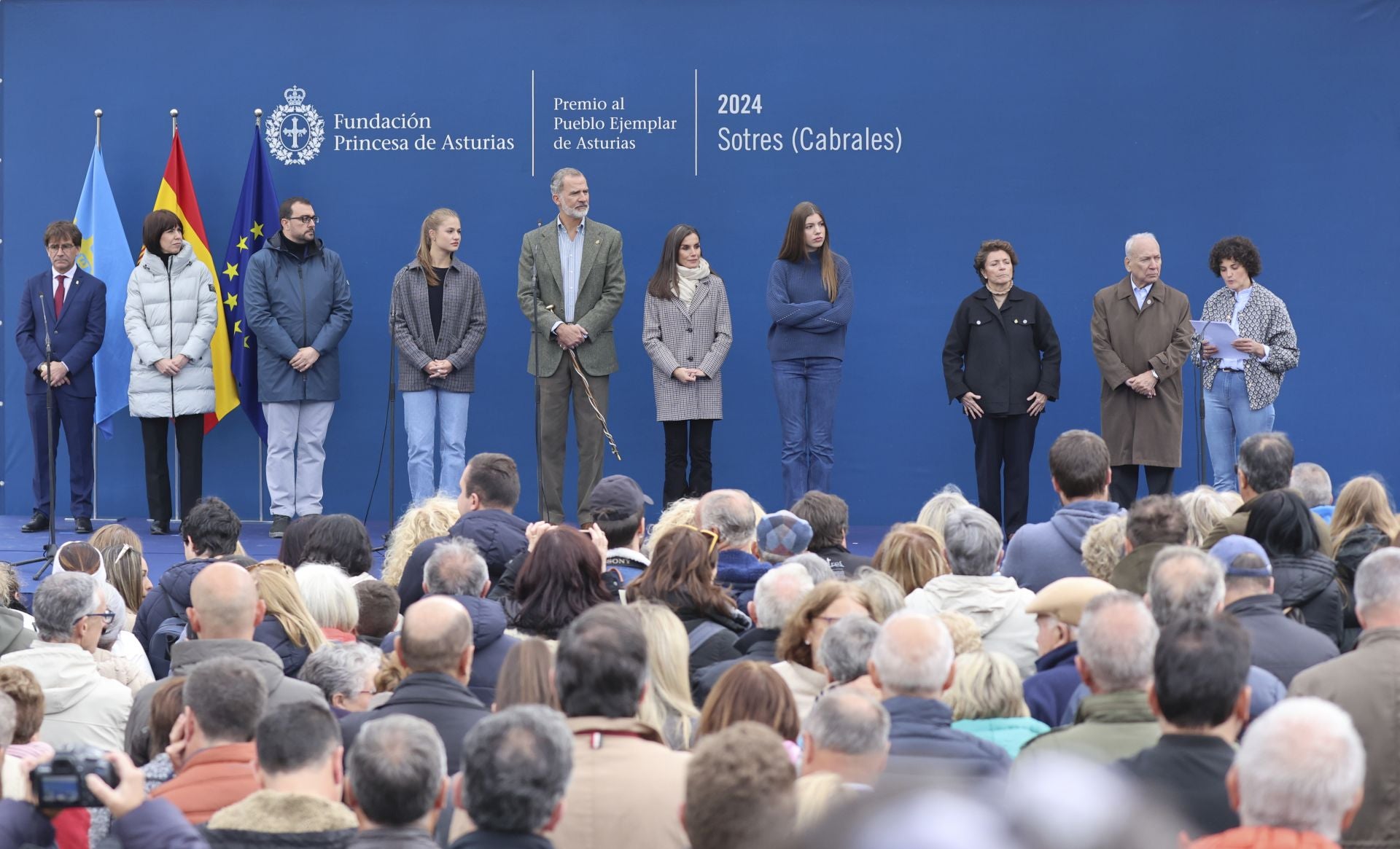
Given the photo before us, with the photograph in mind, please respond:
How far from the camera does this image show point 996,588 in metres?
4.30

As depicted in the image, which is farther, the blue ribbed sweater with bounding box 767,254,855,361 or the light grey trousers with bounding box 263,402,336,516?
the light grey trousers with bounding box 263,402,336,516

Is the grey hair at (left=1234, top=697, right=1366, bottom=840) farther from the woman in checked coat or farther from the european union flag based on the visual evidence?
the european union flag

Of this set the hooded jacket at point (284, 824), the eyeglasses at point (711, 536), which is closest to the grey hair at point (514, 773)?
the hooded jacket at point (284, 824)

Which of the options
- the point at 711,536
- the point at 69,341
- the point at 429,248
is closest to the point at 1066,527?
the point at 711,536

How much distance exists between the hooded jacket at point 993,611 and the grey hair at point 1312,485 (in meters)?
1.82

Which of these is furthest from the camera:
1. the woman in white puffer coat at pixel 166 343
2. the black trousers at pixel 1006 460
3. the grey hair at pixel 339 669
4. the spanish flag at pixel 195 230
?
the spanish flag at pixel 195 230

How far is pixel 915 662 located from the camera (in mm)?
3043

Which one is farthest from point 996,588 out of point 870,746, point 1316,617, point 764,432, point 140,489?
point 140,489

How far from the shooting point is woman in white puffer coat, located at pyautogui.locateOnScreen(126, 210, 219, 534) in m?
8.71

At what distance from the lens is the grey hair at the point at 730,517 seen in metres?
4.84

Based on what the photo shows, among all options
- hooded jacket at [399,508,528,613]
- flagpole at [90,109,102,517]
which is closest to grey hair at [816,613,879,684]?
hooded jacket at [399,508,528,613]

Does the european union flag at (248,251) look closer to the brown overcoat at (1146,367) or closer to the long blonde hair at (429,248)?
the long blonde hair at (429,248)

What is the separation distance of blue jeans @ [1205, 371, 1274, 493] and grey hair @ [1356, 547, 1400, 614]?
4.92 m

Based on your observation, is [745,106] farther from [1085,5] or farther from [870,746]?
[870,746]
